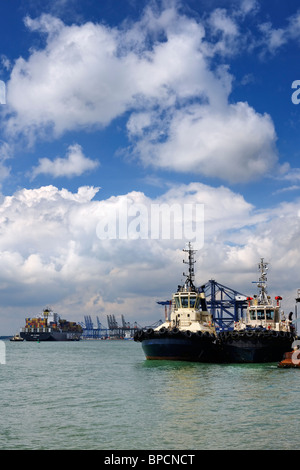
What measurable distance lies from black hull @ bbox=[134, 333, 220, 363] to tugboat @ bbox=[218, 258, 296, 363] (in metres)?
2.13

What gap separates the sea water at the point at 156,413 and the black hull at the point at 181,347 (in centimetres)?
1234

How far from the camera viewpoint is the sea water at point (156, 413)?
2176 cm

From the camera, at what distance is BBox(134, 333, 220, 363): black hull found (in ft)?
203

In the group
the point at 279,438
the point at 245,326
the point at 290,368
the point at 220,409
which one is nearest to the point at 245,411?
the point at 220,409

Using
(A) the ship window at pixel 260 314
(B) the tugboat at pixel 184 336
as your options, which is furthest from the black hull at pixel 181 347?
(A) the ship window at pixel 260 314

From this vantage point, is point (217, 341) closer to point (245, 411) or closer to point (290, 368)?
point (290, 368)

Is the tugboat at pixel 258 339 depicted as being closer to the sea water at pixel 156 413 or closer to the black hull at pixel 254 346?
the black hull at pixel 254 346

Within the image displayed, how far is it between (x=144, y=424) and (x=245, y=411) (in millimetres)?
6970

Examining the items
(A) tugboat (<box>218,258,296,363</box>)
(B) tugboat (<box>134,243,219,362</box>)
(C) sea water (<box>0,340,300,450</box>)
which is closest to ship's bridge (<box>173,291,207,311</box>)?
(B) tugboat (<box>134,243,219,362</box>)

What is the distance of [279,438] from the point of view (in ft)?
71.9

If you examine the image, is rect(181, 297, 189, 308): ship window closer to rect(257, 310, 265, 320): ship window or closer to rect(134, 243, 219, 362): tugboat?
rect(134, 243, 219, 362): tugboat

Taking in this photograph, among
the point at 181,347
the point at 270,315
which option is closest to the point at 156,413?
the point at 181,347
